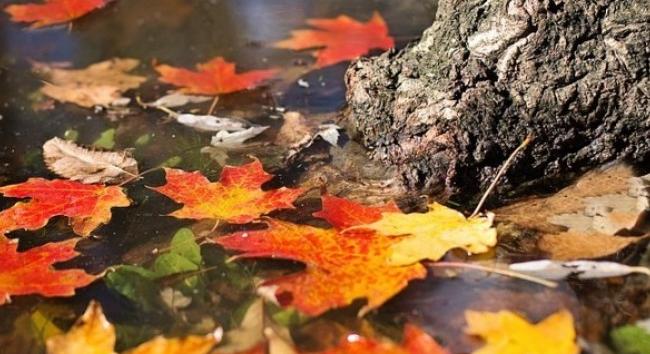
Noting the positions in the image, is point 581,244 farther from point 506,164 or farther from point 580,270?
point 506,164

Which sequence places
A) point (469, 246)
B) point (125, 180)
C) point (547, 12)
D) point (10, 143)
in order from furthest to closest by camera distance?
1. point (10, 143)
2. point (125, 180)
3. point (547, 12)
4. point (469, 246)

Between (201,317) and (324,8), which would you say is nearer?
(201,317)

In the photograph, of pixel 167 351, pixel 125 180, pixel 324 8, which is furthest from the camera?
pixel 324 8

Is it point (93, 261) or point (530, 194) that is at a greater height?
point (530, 194)

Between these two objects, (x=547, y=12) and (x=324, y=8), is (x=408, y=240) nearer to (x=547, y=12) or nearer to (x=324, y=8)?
(x=547, y=12)

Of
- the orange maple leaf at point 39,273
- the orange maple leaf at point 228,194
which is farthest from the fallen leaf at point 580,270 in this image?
the orange maple leaf at point 39,273

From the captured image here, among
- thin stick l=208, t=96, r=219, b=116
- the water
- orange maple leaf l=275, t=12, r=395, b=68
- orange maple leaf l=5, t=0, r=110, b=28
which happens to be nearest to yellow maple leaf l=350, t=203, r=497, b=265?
the water

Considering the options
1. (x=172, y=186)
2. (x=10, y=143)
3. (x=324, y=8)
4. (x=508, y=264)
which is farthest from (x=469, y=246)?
(x=324, y=8)

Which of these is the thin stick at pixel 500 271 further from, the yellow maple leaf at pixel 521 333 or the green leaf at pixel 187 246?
the green leaf at pixel 187 246
